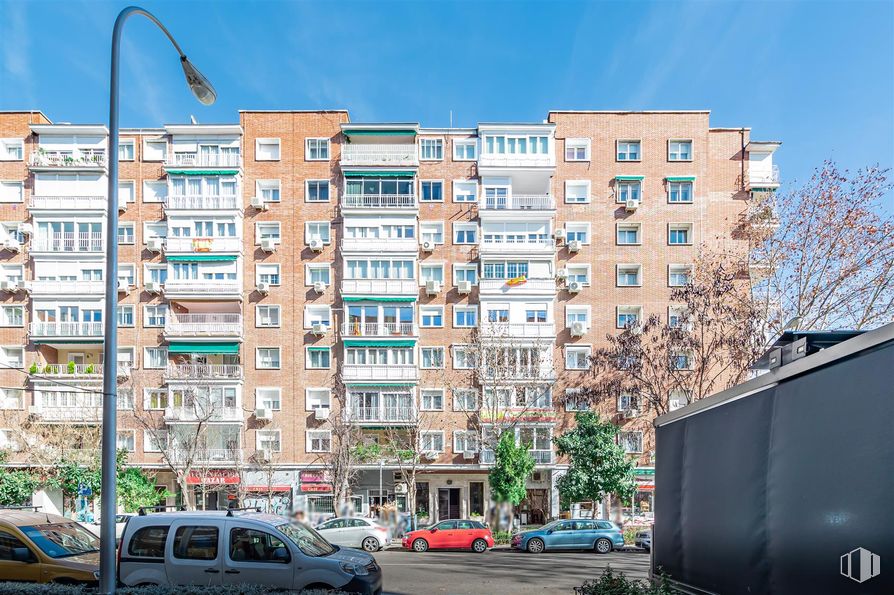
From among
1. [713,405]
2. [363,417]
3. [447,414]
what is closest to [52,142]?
[363,417]

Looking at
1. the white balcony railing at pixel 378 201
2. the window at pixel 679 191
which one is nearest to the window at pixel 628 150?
the window at pixel 679 191

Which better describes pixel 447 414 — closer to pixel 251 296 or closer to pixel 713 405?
pixel 251 296

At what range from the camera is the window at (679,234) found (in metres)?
35.8

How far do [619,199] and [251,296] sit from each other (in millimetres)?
22281

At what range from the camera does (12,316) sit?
35562 mm

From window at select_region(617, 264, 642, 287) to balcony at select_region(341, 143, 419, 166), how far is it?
1352cm

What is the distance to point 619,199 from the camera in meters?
36.2

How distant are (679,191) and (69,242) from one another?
117 feet

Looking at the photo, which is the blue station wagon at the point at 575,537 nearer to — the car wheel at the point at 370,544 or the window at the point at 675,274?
the car wheel at the point at 370,544

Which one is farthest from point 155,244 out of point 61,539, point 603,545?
point 603,545

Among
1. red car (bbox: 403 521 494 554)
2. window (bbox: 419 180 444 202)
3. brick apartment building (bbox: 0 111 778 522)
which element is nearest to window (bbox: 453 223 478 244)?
brick apartment building (bbox: 0 111 778 522)

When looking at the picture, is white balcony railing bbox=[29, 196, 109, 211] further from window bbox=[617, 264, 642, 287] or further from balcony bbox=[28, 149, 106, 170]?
window bbox=[617, 264, 642, 287]

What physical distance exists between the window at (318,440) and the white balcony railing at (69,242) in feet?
53.5

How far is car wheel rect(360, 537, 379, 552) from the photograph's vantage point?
22266mm
